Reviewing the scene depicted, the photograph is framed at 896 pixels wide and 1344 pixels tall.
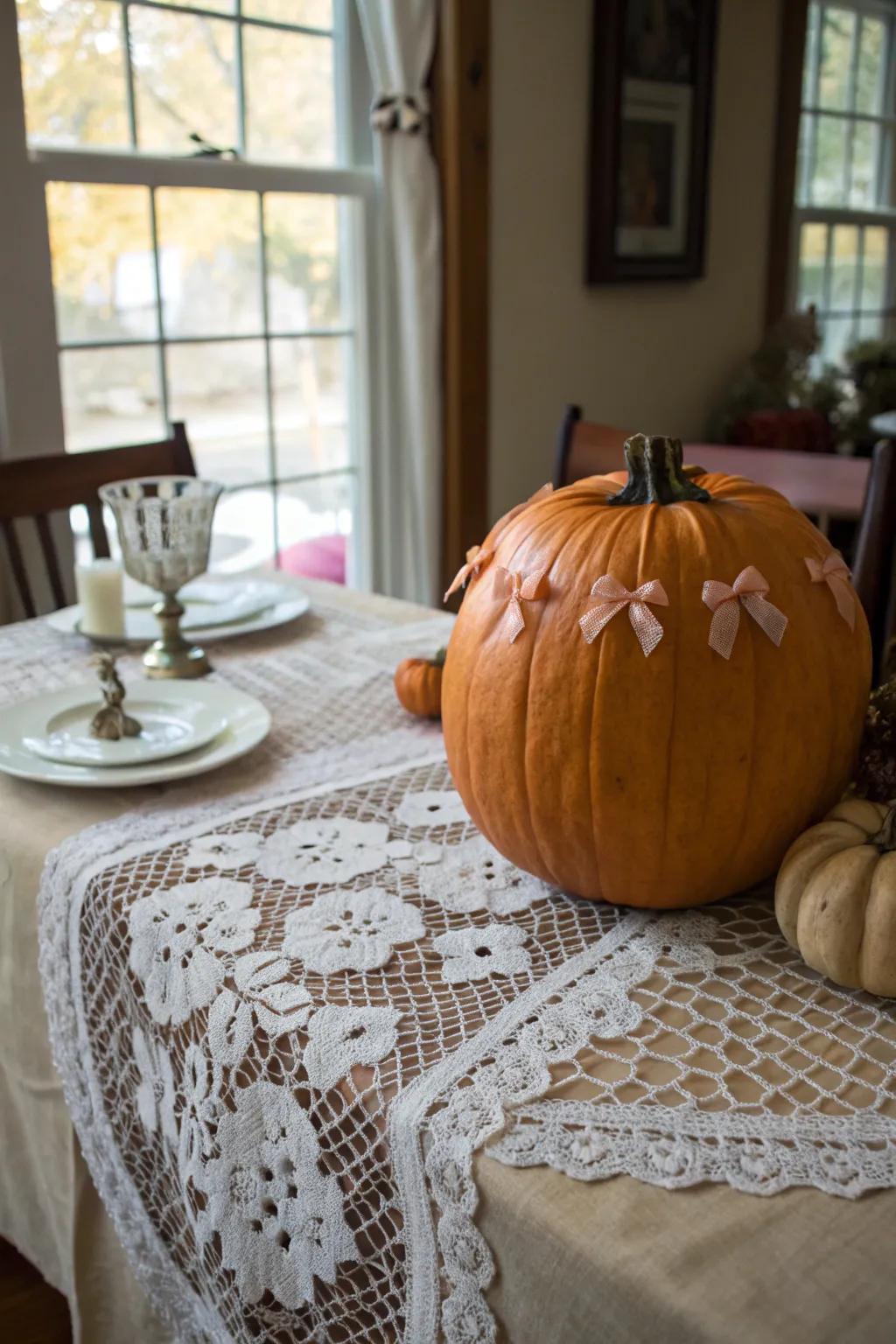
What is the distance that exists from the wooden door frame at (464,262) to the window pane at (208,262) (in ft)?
1.38

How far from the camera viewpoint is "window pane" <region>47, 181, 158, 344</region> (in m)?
1.95

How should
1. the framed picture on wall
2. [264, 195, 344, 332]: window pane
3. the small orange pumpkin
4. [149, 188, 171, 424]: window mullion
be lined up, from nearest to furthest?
1. the small orange pumpkin
2. [149, 188, 171, 424]: window mullion
3. [264, 195, 344, 332]: window pane
4. the framed picture on wall

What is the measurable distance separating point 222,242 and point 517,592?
175cm

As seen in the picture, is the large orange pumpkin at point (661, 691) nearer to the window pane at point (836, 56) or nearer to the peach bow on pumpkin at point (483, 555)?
the peach bow on pumpkin at point (483, 555)

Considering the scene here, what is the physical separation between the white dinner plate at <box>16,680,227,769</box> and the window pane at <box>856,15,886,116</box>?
11.6ft

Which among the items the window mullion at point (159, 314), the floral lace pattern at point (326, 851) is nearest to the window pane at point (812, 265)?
the window mullion at point (159, 314)

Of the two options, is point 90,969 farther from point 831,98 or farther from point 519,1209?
point 831,98

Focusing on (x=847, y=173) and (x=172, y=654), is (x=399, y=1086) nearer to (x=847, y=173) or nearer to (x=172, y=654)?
(x=172, y=654)

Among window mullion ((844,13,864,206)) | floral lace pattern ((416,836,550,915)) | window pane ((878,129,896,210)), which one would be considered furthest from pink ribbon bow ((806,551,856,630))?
window pane ((878,129,896,210))

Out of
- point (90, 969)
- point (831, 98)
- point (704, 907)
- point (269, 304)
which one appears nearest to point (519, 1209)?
point (704, 907)

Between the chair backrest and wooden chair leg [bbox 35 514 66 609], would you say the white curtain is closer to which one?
the chair backrest

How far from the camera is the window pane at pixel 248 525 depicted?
2299 millimetres

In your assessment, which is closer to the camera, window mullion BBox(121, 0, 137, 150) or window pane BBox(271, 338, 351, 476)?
window mullion BBox(121, 0, 137, 150)

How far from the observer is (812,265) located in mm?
3686
